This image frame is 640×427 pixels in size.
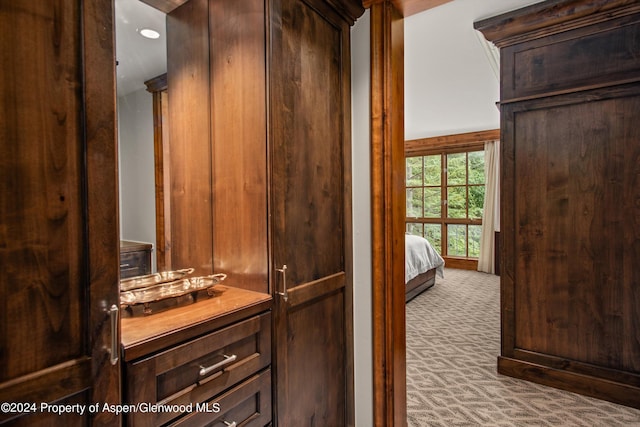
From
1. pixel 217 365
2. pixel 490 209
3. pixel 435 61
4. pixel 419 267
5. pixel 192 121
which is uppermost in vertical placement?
pixel 435 61

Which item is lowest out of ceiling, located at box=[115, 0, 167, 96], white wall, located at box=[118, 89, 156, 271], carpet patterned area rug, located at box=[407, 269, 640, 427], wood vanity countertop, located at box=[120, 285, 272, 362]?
carpet patterned area rug, located at box=[407, 269, 640, 427]

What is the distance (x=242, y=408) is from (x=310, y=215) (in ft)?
2.41

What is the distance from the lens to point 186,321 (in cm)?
99

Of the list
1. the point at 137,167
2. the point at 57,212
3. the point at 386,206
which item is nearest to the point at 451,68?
the point at 386,206

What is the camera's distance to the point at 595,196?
2158mm

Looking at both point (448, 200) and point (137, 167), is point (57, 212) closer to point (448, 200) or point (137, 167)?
point (137, 167)

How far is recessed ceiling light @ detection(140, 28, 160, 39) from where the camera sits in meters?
1.29

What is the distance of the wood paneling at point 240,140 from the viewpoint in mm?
1234

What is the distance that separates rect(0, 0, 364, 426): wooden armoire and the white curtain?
530 cm

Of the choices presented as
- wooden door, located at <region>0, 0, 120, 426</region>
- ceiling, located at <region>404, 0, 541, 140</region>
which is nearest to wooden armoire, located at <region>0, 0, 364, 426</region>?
wooden door, located at <region>0, 0, 120, 426</region>

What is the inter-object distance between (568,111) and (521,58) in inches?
19.4

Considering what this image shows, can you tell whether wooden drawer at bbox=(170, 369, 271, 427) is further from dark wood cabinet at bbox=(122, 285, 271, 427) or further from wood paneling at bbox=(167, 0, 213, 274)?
wood paneling at bbox=(167, 0, 213, 274)

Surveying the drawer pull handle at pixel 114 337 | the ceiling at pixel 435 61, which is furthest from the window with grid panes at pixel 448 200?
the drawer pull handle at pixel 114 337

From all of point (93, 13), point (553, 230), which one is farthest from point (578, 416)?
point (93, 13)
